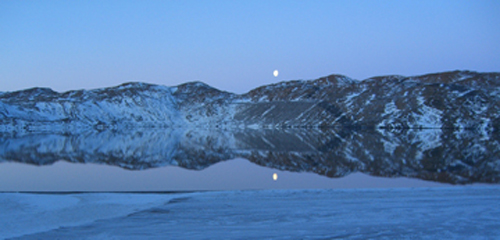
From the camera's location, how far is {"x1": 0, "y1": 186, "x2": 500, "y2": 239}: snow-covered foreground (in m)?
8.36

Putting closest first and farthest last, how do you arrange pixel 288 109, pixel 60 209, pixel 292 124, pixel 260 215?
1. pixel 260 215
2. pixel 60 209
3. pixel 292 124
4. pixel 288 109

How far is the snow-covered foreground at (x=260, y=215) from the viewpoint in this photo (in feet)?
27.4

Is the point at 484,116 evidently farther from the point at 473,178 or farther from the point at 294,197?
the point at 294,197

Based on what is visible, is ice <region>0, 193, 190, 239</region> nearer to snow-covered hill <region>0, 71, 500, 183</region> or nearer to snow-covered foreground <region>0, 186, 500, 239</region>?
snow-covered foreground <region>0, 186, 500, 239</region>

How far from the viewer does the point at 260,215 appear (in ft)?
32.8

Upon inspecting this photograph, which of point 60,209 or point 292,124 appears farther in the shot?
point 292,124

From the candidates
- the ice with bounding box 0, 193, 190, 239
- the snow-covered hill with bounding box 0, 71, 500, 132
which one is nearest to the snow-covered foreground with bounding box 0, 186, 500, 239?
the ice with bounding box 0, 193, 190, 239

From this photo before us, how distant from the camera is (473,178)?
18.3 metres

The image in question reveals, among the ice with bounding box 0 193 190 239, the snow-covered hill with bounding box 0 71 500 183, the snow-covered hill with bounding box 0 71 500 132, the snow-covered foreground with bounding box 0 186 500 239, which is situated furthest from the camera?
the snow-covered hill with bounding box 0 71 500 132

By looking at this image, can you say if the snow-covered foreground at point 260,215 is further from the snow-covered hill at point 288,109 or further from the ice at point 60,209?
the snow-covered hill at point 288,109

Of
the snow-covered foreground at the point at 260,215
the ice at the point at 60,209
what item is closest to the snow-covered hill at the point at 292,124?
the snow-covered foreground at the point at 260,215

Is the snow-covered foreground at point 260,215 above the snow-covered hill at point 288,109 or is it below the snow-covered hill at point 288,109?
below

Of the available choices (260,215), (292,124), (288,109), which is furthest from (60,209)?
(288,109)

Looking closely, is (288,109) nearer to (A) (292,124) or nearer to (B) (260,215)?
(A) (292,124)
